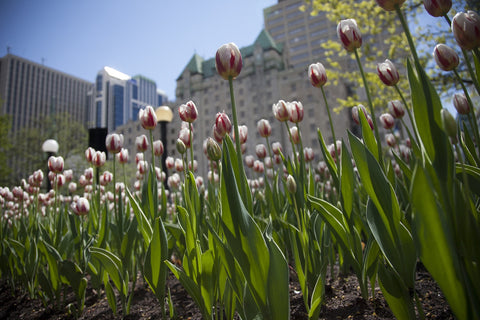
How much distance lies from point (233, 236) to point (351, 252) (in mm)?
660

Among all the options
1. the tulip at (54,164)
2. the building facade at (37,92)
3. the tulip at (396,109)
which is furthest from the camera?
the building facade at (37,92)

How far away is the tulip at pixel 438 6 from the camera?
99 centimetres

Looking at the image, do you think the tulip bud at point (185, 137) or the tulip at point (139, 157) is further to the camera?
the tulip at point (139, 157)

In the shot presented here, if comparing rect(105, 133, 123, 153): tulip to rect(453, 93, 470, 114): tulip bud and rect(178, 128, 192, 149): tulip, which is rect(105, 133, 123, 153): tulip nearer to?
rect(178, 128, 192, 149): tulip

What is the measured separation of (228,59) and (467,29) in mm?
797

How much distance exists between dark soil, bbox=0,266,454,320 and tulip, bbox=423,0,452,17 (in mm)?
1168

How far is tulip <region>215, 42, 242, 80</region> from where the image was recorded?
1.04 metres

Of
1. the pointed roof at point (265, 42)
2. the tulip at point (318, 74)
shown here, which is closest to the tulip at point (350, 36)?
the tulip at point (318, 74)

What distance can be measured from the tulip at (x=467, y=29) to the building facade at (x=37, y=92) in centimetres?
5617

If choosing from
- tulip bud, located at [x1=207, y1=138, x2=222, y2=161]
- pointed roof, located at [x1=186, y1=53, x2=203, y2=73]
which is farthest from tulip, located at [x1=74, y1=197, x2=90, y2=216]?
pointed roof, located at [x1=186, y1=53, x2=203, y2=73]

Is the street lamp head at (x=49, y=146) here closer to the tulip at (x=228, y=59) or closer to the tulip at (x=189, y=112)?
the tulip at (x=189, y=112)

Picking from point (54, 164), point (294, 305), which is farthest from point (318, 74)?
point (54, 164)

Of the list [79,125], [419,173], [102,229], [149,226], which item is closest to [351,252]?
[419,173]

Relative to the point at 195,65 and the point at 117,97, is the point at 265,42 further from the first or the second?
the point at 117,97
